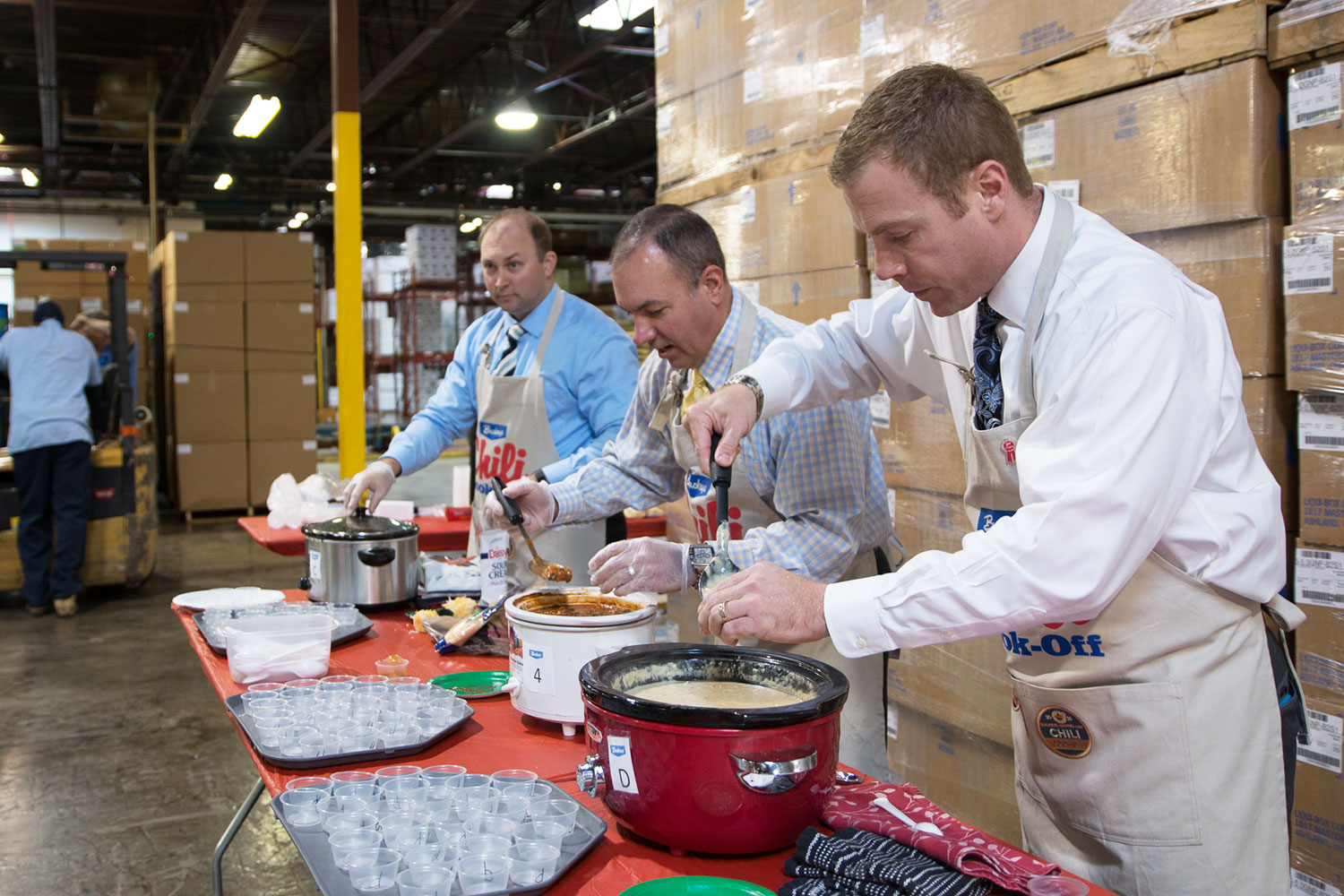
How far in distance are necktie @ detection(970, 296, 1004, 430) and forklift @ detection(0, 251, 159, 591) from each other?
22.5 ft

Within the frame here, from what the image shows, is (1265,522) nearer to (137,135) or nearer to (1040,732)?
(1040,732)

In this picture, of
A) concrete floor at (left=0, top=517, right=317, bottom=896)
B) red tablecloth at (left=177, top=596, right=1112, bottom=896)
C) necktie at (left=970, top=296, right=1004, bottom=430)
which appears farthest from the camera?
concrete floor at (left=0, top=517, right=317, bottom=896)

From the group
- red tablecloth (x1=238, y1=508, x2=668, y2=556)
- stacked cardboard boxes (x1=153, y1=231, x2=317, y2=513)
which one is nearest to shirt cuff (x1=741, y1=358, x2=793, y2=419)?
red tablecloth (x1=238, y1=508, x2=668, y2=556)

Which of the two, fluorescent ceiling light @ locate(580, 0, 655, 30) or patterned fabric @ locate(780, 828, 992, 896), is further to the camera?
fluorescent ceiling light @ locate(580, 0, 655, 30)

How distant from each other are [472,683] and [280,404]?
8.93 meters

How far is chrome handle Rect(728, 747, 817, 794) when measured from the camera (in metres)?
1.19

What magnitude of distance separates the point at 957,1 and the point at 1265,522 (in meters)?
1.76

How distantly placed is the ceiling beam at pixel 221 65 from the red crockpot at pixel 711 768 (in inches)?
335

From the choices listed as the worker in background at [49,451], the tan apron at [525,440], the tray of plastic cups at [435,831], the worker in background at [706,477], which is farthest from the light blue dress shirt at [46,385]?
the tray of plastic cups at [435,831]

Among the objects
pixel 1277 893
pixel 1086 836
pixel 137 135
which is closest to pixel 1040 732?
pixel 1086 836

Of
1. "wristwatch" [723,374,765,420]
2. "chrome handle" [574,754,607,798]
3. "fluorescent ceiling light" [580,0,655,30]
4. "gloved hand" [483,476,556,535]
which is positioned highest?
"fluorescent ceiling light" [580,0,655,30]

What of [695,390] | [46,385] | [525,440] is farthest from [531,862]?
[46,385]

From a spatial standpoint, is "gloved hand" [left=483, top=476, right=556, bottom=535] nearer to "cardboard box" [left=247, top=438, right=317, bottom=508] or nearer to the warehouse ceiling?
the warehouse ceiling

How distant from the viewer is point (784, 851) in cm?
127
